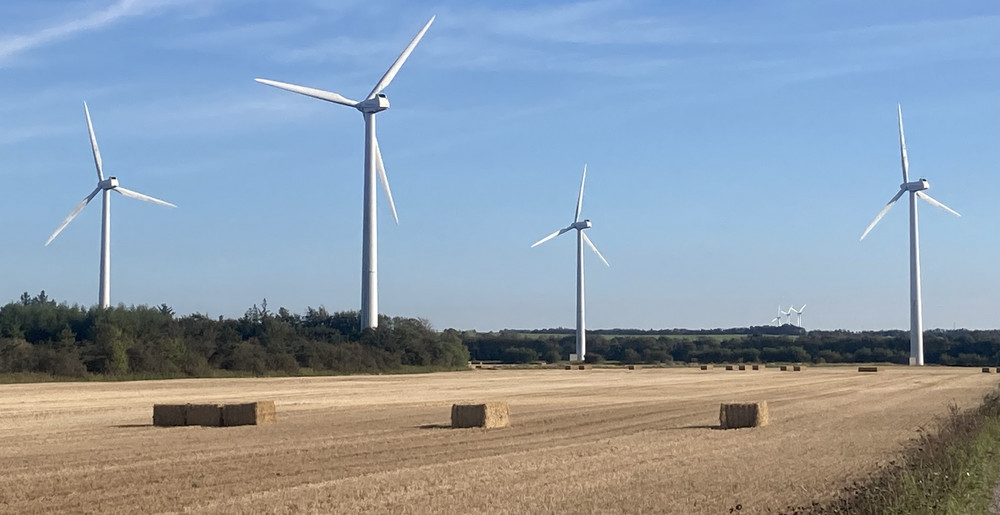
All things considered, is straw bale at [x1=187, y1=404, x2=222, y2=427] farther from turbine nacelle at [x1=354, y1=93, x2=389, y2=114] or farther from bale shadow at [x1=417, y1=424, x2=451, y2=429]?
turbine nacelle at [x1=354, y1=93, x2=389, y2=114]

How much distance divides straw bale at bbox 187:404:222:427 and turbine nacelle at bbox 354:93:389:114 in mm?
60241

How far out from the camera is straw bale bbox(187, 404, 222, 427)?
3791 cm

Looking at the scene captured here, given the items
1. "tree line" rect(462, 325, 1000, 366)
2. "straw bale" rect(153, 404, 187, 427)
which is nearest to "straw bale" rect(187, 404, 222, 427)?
"straw bale" rect(153, 404, 187, 427)

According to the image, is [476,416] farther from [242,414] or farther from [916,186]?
[916,186]

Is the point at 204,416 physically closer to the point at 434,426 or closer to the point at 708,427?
the point at 434,426

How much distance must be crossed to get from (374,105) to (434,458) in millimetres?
71028

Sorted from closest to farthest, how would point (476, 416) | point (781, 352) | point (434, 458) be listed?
point (434, 458), point (476, 416), point (781, 352)

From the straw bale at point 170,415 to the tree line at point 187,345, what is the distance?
4135 cm

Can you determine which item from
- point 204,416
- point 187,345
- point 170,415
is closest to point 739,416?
point 204,416

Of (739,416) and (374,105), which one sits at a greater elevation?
(374,105)

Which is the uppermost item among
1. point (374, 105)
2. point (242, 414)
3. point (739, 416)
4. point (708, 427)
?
point (374, 105)

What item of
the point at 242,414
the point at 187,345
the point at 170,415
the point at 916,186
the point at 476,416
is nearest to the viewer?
the point at 476,416

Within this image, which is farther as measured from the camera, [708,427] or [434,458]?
[708,427]

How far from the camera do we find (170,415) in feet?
125
